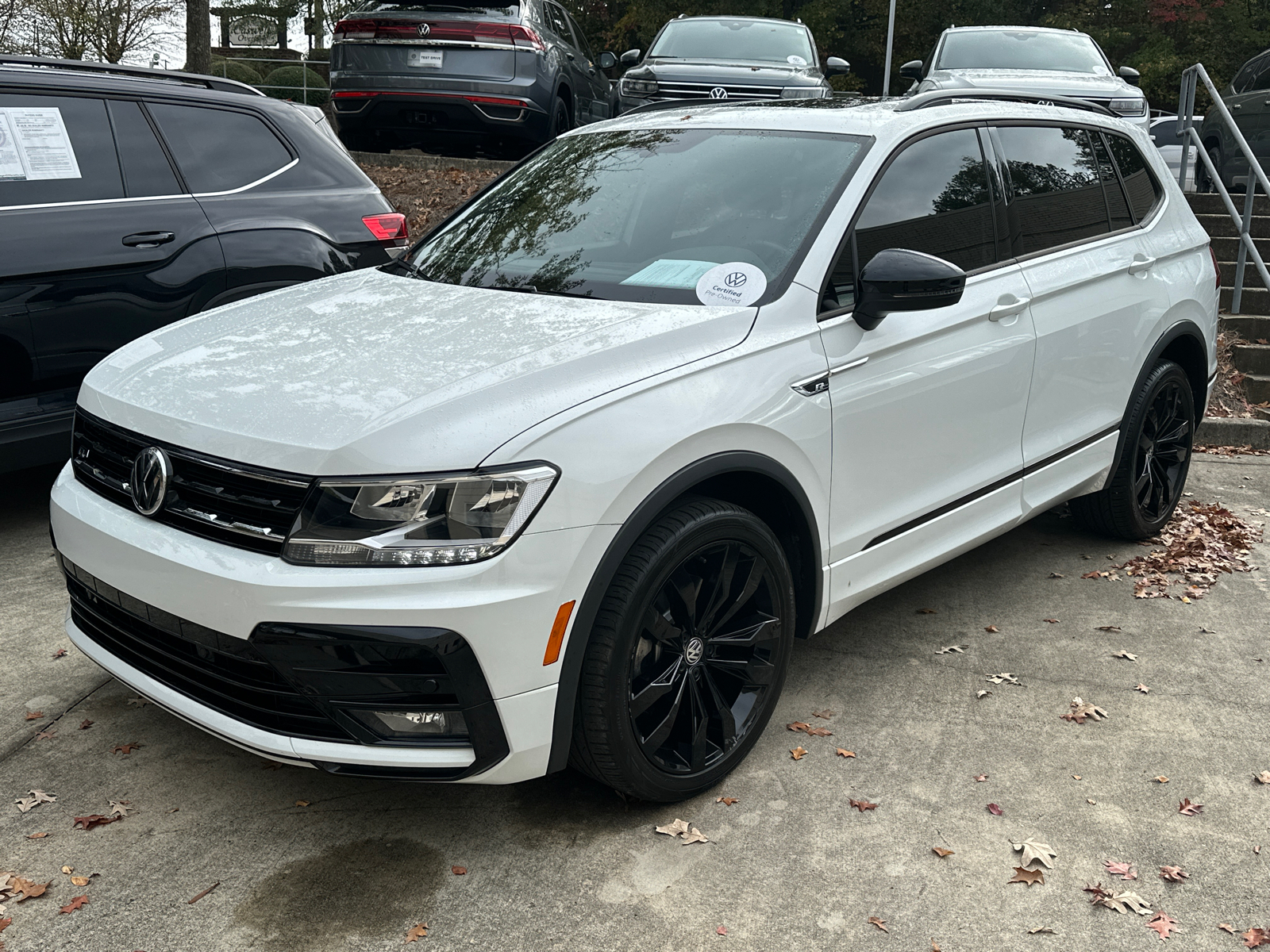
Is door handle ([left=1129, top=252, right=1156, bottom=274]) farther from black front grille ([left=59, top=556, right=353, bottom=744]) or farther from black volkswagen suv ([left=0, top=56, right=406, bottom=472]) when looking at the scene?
black front grille ([left=59, top=556, right=353, bottom=744])

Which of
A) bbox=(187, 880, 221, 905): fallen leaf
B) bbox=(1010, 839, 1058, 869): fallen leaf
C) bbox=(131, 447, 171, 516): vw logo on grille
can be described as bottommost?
bbox=(187, 880, 221, 905): fallen leaf

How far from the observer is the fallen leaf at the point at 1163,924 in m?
2.77

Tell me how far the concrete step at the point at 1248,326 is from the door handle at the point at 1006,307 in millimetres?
5248

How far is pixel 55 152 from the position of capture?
16.1 ft

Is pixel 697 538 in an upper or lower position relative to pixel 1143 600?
upper

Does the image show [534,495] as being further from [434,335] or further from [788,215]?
[788,215]

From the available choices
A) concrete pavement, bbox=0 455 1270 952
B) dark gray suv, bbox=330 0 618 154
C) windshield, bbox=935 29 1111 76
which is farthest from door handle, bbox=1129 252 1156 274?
windshield, bbox=935 29 1111 76

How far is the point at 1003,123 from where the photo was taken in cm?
437

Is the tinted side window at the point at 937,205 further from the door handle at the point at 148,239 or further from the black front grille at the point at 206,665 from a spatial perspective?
the door handle at the point at 148,239

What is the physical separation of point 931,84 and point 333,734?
33.9 feet

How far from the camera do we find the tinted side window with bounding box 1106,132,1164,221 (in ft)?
16.6

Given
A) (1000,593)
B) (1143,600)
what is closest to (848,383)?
(1000,593)

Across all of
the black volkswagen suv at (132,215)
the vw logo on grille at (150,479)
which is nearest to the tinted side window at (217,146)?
the black volkswagen suv at (132,215)

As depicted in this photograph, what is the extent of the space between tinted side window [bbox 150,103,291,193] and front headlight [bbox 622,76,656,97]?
6166 mm
